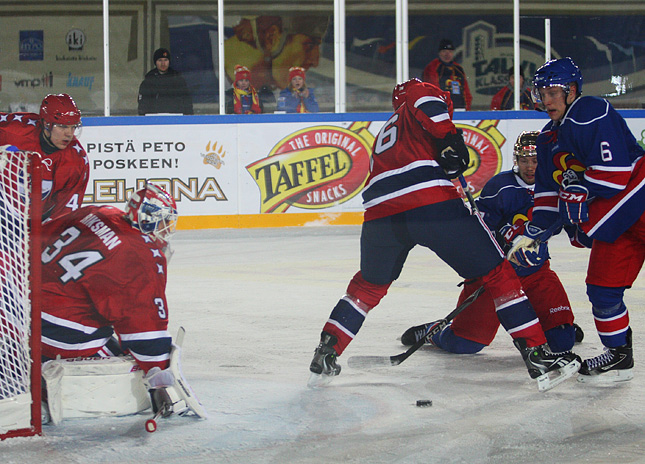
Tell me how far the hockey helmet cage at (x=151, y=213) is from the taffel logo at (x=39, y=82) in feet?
17.6

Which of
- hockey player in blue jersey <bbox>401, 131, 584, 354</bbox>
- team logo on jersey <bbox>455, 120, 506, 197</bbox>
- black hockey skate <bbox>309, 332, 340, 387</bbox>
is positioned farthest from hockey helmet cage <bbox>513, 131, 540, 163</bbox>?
team logo on jersey <bbox>455, 120, 506, 197</bbox>

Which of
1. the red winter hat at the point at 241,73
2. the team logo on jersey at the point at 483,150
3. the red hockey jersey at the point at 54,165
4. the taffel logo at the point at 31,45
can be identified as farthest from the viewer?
the red winter hat at the point at 241,73

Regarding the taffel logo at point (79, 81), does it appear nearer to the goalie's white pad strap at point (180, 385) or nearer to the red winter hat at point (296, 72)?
the red winter hat at point (296, 72)

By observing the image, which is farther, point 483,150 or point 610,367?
point 483,150

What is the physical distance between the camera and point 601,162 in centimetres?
274

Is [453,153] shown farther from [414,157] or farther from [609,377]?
[609,377]

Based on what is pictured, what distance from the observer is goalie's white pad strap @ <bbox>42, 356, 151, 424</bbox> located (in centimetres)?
235

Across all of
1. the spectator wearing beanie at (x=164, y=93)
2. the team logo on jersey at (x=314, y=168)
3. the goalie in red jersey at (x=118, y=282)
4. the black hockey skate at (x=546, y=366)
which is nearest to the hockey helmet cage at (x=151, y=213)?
the goalie in red jersey at (x=118, y=282)

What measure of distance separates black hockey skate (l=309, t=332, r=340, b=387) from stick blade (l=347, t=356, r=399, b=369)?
0.20 m

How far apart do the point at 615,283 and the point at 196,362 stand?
149 cm

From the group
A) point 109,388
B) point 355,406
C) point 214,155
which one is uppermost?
point 214,155

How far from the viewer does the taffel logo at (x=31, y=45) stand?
23.5 feet

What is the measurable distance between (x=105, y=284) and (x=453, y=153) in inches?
47.0

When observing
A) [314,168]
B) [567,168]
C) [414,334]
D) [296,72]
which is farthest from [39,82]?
[567,168]
